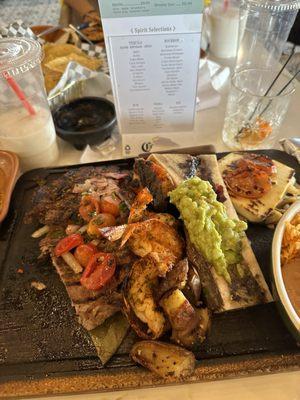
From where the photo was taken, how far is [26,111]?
1.93 m

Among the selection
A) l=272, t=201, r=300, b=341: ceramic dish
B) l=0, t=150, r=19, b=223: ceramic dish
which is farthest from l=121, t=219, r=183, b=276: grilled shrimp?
l=0, t=150, r=19, b=223: ceramic dish

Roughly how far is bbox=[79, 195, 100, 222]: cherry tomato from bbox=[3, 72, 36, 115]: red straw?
669mm

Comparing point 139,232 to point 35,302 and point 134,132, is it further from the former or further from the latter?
point 134,132

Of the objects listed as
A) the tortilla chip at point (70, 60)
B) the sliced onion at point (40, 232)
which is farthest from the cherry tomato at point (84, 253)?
the tortilla chip at point (70, 60)

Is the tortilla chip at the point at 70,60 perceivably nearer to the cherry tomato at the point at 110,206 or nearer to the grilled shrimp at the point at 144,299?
the cherry tomato at the point at 110,206

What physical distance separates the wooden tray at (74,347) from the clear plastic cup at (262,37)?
5.61 ft

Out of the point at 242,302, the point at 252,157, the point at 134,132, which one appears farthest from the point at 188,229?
the point at 134,132

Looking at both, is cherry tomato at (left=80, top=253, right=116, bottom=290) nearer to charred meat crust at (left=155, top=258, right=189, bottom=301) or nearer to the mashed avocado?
charred meat crust at (left=155, top=258, right=189, bottom=301)

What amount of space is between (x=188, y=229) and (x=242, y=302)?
361 mm

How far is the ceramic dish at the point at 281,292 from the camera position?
3.83 ft

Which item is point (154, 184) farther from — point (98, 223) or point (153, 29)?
point (153, 29)

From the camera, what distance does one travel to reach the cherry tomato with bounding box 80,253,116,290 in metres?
1.40

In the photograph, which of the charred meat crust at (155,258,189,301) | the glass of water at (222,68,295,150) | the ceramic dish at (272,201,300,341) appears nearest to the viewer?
the ceramic dish at (272,201,300,341)

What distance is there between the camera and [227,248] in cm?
139
